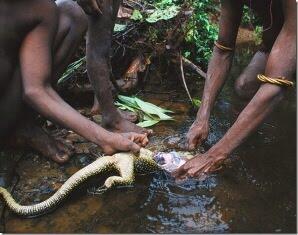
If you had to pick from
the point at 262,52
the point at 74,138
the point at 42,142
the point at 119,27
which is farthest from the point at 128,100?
the point at 262,52

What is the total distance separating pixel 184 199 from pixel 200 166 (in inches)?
10.5

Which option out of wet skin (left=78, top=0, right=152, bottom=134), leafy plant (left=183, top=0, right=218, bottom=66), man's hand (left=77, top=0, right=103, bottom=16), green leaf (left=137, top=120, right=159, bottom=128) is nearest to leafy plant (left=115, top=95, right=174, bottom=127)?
green leaf (left=137, top=120, right=159, bottom=128)

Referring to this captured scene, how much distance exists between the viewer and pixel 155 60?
448 cm

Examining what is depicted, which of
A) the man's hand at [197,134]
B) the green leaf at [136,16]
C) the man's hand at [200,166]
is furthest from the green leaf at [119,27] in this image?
the man's hand at [200,166]

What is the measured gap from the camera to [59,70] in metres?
3.02

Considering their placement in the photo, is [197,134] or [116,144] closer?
[116,144]

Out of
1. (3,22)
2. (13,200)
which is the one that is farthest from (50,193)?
(3,22)

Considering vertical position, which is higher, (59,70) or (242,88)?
(59,70)

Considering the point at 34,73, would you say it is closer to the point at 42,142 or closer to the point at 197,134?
the point at 42,142

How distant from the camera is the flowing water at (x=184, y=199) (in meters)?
2.31

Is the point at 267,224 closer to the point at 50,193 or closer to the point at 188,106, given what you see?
the point at 50,193

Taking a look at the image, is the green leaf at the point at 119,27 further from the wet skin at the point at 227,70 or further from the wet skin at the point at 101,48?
the wet skin at the point at 227,70

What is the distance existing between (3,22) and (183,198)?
5.04 ft

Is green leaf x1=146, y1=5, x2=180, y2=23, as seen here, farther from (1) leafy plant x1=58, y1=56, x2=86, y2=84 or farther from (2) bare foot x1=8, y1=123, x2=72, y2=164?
(2) bare foot x1=8, y1=123, x2=72, y2=164
